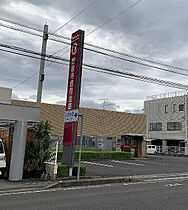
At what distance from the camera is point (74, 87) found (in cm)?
1417

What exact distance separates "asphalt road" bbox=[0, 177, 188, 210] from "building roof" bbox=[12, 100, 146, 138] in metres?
21.2

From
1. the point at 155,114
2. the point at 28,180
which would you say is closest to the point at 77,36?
the point at 28,180

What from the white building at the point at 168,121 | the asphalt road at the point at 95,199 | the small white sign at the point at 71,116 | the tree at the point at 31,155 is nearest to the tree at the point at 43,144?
the tree at the point at 31,155

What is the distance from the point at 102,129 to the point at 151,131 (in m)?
23.0

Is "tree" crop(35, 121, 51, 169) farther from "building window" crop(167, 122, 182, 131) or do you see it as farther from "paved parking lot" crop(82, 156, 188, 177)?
"building window" crop(167, 122, 182, 131)

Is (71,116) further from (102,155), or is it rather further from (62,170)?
(102,155)

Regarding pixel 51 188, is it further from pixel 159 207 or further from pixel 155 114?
pixel 155 114

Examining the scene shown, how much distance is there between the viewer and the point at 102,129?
35531mm

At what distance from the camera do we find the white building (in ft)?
159

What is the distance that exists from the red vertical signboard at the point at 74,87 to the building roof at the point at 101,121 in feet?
55.9

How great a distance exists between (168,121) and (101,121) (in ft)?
69.5

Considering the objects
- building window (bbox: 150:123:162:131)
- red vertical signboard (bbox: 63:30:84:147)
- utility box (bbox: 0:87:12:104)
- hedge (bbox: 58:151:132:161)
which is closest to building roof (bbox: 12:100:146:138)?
hedge (bbox: 58:151:132:161)

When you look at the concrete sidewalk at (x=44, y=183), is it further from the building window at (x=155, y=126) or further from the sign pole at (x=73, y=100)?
the building window at (x=155, y=126)

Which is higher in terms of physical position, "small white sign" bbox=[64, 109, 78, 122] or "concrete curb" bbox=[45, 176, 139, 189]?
"small white sign" bbox=[64, 109, 78, 122]
